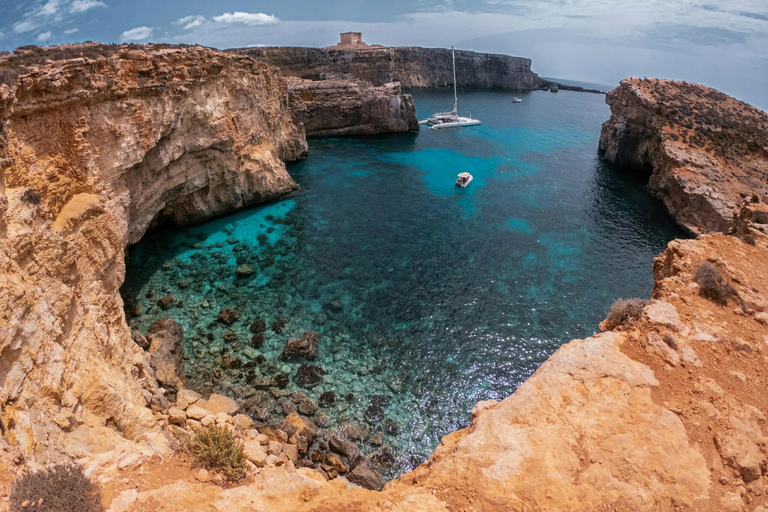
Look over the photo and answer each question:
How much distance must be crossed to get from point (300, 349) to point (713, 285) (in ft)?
54.0

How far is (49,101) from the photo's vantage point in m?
14.3

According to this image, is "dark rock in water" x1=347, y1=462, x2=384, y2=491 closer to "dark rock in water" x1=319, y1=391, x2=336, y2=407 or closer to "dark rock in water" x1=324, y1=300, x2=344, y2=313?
"dark rock in water" x1=319, y1=391, x2=336, y2=407

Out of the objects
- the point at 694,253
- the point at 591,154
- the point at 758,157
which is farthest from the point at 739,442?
the point at 591,154

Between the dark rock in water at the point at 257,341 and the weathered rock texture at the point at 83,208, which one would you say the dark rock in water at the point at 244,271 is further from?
the weathered rock texture at the point at 83,208

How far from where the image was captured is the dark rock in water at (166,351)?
16.2 m

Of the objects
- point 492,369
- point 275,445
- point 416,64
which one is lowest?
point 492,369

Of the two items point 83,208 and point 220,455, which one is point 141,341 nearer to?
point 83,208

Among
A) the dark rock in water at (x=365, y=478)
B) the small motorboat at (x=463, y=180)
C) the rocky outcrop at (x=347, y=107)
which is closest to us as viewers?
the dark rock in water at (x=365, y=478)

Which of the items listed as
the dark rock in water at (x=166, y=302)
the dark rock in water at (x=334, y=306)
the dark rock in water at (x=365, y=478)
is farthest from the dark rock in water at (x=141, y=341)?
the dark rock in water at (x=365, y=478)

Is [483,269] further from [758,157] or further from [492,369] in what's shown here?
[758,157]

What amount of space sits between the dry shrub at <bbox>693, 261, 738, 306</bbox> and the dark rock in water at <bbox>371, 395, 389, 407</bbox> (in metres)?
12.3

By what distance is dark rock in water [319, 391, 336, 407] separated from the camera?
16672mm

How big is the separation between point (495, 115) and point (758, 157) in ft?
147

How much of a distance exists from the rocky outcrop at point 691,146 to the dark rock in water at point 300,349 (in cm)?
2839
